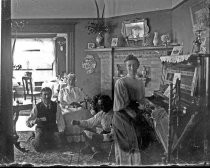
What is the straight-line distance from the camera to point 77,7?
189cm

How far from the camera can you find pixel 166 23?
6.14 ft

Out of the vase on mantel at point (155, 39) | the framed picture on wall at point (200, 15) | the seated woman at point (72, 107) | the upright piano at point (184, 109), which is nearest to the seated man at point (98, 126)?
the seated woman at point (72, 107)

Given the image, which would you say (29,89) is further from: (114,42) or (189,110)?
(189,110)

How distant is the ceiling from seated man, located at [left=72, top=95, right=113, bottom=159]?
14.0 inches

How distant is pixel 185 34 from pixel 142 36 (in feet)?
0.58

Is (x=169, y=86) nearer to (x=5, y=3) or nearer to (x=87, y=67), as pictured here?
(x=87, y=67)

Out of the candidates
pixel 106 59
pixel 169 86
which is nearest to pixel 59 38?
pixel 106 59

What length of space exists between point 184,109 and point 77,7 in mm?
603

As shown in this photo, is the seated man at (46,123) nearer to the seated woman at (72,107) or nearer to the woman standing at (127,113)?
the seated woman at (72,107)

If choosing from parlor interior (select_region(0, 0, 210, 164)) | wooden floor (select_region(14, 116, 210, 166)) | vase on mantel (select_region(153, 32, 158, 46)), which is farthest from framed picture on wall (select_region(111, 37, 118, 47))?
wooden floor (select_region(14, 116, 210, 166))

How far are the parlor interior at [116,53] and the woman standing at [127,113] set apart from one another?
0.03m

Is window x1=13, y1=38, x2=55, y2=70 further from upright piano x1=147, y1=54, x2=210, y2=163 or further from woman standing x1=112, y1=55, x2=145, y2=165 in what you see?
upright piano x1=147, y1=54, x2=210, y2=163

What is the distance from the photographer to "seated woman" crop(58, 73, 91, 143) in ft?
6.17

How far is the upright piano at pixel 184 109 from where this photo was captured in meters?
1.82
